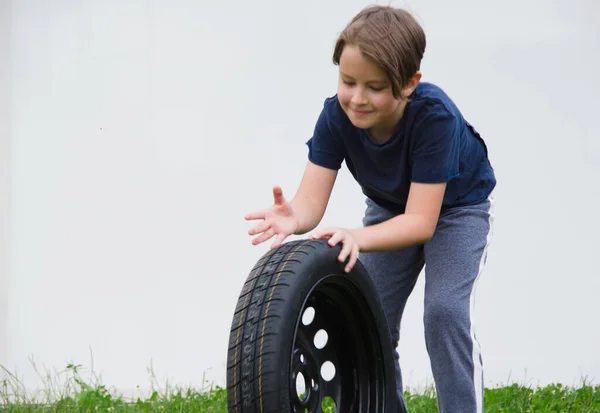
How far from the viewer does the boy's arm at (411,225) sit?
9.24 ft

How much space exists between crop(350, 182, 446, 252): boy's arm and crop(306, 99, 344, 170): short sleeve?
0.42m

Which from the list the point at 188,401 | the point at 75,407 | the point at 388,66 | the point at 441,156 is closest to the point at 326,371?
the point at 188,401

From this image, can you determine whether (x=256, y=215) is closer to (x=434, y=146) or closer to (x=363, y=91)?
(x=363, y=91)

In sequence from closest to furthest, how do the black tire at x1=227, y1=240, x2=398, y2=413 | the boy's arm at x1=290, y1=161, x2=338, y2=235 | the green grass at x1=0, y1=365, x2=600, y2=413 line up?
the black tire at x1=227, y1=240, x2=398, y2=413, the boy's arm at x1=290, y1=161, x2=338, y2=235, the green grass at x1=0, y1=365, x2=600, y2=413

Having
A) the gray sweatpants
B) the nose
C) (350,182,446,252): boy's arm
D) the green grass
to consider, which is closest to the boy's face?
the nose

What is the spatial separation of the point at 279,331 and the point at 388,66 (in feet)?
2.99

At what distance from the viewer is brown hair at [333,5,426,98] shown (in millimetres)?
2664

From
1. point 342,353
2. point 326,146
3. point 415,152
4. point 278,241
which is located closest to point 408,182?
point 415,152

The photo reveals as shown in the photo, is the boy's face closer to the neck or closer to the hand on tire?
the neck

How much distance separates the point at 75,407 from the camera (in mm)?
4203

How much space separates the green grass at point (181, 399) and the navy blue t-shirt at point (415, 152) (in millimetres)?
1403

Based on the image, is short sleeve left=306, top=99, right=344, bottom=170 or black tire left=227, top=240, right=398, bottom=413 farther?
short sleeve left=306, top=99, right=344, bottom=170

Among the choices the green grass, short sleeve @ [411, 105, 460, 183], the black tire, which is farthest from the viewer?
the green grass

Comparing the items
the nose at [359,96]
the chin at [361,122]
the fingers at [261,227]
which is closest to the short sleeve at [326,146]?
the chin at [361,122]
